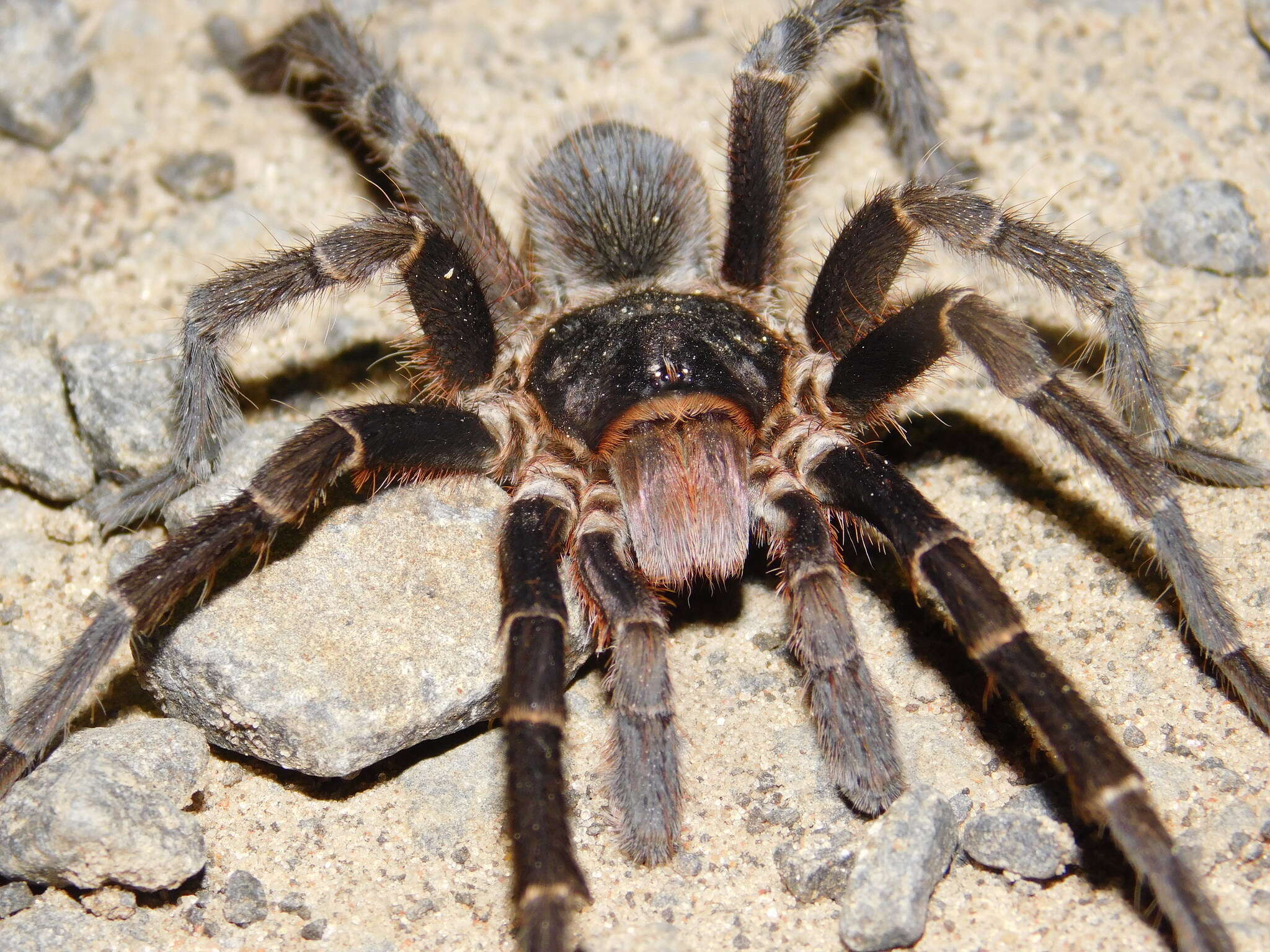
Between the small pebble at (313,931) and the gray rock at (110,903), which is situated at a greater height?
the gray rock at (110,903)

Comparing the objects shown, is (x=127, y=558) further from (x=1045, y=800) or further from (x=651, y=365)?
(x=1045, y=800)

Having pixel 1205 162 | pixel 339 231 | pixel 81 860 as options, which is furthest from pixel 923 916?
pixel 1205 162

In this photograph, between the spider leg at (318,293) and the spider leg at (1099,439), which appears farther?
the spider leg at (318,293)

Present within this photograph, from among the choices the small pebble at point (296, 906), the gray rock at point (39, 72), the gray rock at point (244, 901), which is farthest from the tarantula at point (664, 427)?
the gray rock at point (39, 72)

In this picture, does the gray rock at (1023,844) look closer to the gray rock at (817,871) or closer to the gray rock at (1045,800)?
the gray rock at (1045,800)

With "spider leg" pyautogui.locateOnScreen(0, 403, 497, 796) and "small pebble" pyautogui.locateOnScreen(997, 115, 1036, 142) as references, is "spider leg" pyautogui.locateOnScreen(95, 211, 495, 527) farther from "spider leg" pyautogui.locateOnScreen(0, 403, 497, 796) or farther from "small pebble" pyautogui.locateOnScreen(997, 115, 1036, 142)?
"small pebble" pyautogui.locateOnScreen(997, 115, 1036, 142)

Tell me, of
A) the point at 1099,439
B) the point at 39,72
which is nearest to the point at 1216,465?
the point at 1099,439
